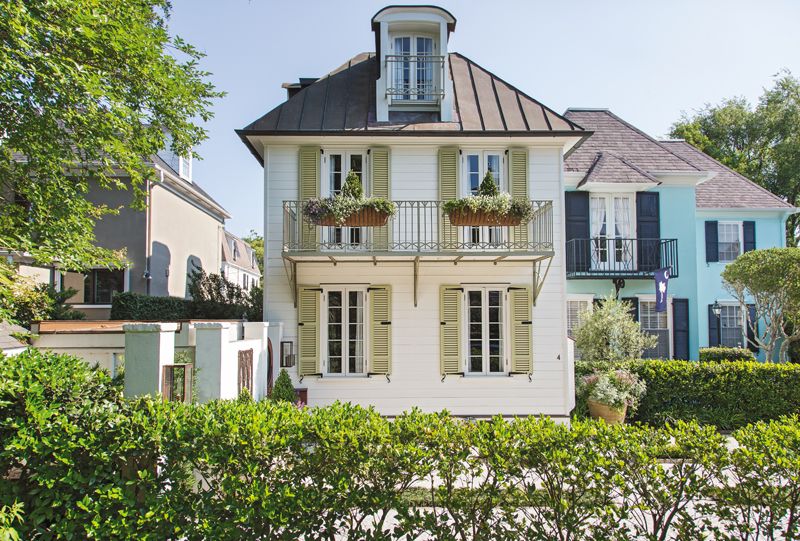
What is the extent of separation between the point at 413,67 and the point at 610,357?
8.59m

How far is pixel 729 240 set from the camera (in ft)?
54.5

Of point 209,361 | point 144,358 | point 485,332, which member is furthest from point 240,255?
point 144,358

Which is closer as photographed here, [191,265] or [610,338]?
[610,338]

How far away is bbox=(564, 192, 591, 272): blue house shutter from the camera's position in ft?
47.4

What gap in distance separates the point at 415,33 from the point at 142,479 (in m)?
10.9

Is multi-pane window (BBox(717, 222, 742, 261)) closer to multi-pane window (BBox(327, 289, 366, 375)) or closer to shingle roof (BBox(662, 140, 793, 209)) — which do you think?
shingle roof (BBox(662, 140, 793, 209))

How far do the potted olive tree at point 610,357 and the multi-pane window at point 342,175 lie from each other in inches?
244

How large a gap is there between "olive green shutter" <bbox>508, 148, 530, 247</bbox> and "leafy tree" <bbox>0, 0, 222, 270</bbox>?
695 cm

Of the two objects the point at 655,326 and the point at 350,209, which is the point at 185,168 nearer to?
the point at 350,209

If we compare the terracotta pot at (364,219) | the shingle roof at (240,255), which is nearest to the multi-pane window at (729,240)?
the terracotta pot at (364,219)

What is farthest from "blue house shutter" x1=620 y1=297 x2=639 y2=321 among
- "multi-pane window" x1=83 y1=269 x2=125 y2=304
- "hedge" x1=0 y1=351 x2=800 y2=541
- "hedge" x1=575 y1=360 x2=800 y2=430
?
"multi-pane window" x1=83 y1=269 x2=125 y2=304

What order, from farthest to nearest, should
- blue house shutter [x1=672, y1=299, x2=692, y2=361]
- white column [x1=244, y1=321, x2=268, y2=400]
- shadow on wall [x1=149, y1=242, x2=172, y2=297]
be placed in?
blue house shutter [x1=672, y1=299, x2=692, y2=361] → shadow on wall [x1=149, y1=242, x2=172, y2=297] → white column [x1=244, y1=321, x2=268, y2=400]

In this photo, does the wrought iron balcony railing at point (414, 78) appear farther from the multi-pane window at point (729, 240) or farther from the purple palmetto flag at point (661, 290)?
the multi-pane window at point (729, 240)

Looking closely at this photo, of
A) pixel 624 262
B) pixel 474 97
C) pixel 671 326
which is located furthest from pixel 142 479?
pixel 671 326
